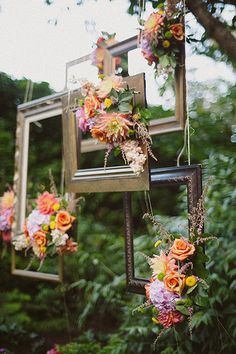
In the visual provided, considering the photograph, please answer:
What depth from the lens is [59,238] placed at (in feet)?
5.48

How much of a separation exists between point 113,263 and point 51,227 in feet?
2.25

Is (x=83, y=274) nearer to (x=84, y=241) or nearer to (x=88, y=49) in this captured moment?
(x=84, y=241)

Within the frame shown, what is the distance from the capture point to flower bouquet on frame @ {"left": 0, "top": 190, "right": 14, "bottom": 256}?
206 cm

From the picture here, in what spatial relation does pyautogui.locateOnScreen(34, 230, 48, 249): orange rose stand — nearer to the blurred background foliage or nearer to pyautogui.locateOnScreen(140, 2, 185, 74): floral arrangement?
the blurred background foliage

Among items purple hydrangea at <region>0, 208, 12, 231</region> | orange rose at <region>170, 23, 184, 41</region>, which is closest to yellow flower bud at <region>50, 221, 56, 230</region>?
purple hydrangea at <region>0, 208, 12, 231</region>

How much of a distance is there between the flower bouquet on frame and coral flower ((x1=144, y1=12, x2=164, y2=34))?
3.39ft

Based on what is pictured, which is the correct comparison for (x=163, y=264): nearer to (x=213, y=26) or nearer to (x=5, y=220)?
(x=213, y=26)

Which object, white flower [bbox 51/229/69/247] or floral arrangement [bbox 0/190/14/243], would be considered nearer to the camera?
white flower [bbox 51/229/69/247]

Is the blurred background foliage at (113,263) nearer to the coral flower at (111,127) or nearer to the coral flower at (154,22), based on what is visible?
the coral flower at (111,127)

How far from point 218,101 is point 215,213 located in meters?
0.47

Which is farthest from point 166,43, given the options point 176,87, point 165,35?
point 176,87

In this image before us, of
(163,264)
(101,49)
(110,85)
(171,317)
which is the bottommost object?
(171,317)

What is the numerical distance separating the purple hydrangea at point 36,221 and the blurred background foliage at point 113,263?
220mm

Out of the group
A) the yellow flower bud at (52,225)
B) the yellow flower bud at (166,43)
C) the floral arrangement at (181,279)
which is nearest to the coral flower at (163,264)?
the floral arrangement at (181,279)
